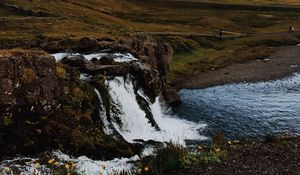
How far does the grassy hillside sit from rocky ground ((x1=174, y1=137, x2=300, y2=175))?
3903 cm

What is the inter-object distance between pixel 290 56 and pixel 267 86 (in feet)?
83.5

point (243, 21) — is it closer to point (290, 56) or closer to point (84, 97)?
point (290, 56)

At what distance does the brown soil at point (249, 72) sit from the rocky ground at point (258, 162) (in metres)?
38.3

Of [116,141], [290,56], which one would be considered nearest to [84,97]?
[116,141]

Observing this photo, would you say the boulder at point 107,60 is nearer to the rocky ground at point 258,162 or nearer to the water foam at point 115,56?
the water foam at point 115,56

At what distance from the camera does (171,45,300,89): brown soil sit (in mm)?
66819

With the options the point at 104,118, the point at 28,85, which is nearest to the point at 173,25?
the point at 104,118

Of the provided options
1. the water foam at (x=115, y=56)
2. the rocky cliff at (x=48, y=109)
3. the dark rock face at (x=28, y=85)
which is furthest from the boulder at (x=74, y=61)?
the dark rock face at (x=28, y=85)

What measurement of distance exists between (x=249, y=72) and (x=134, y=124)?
39574mm

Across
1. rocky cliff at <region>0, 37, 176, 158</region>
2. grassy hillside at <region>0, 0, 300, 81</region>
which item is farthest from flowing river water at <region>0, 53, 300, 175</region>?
grassy hillside at <region>0, 0, 300, 81</region>

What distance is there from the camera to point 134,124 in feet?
128

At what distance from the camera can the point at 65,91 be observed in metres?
33.6

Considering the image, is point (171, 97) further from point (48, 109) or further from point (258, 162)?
point (258, 162)

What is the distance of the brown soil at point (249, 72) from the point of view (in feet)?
219
